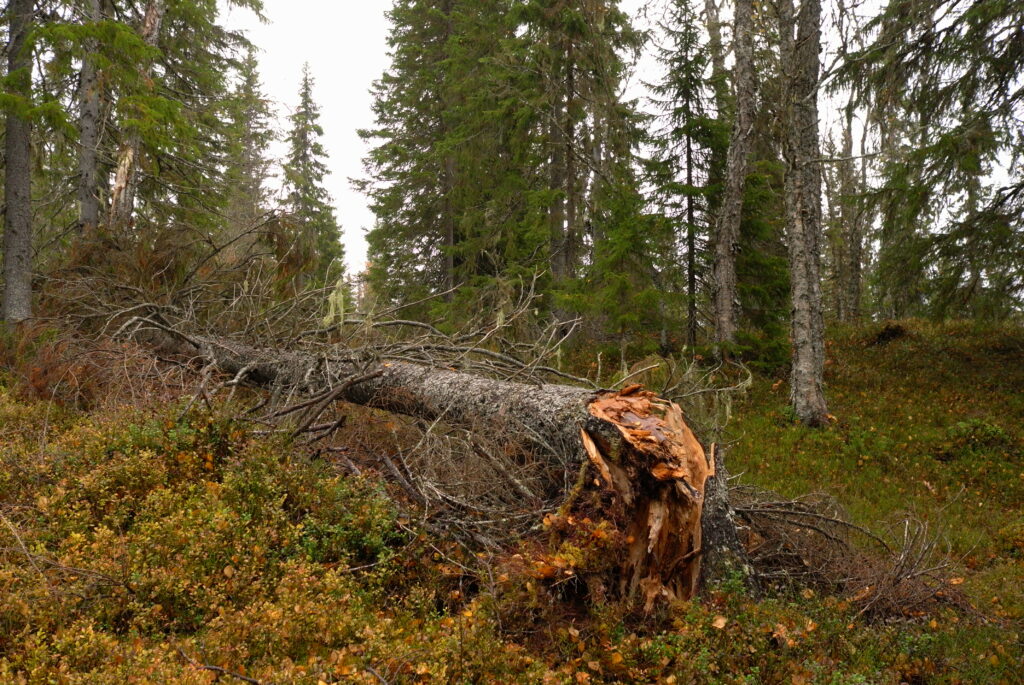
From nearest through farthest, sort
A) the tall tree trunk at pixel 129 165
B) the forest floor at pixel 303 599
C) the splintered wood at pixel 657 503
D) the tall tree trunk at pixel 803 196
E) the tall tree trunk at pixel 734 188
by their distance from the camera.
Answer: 1. the forest floor at pixel 303 599
2. the splintered wood at pixel 657 503
3. the tall tree trunk at pixel 803 196
4. the tall tree trunk at pixel 129 165
5. the tall tree trunk at pixel 734 188

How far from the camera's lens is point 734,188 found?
11.8m

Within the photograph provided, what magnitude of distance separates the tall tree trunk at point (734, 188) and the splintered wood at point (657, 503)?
8751mm

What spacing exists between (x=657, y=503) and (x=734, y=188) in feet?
32.2

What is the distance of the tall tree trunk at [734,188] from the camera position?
38.3 ft

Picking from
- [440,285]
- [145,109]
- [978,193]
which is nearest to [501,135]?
[440,285]

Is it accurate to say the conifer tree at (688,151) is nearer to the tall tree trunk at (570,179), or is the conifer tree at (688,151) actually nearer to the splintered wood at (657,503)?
the tall tree trunk at (570,179)

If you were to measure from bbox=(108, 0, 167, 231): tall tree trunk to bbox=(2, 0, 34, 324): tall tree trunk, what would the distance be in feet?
4.26

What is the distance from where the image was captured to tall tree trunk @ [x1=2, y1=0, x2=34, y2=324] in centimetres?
854

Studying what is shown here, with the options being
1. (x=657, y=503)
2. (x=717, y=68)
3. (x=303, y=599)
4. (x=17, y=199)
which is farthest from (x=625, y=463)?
(x=717, y=68)

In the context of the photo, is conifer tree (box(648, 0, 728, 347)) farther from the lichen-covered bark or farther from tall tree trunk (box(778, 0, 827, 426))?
the lichen-covered bark

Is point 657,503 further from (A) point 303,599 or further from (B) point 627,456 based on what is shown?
(A) point 303,599

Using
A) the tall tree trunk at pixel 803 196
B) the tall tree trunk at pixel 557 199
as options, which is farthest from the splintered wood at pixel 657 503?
the tall tree trunk at pixel 557 199

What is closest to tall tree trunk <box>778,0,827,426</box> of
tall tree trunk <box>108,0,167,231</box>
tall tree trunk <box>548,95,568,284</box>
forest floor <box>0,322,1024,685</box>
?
forest floor <box>0,322,1024,685</box>

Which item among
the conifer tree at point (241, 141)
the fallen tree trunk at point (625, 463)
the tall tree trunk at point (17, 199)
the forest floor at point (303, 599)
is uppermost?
the conifer tree at point (241, 141)
